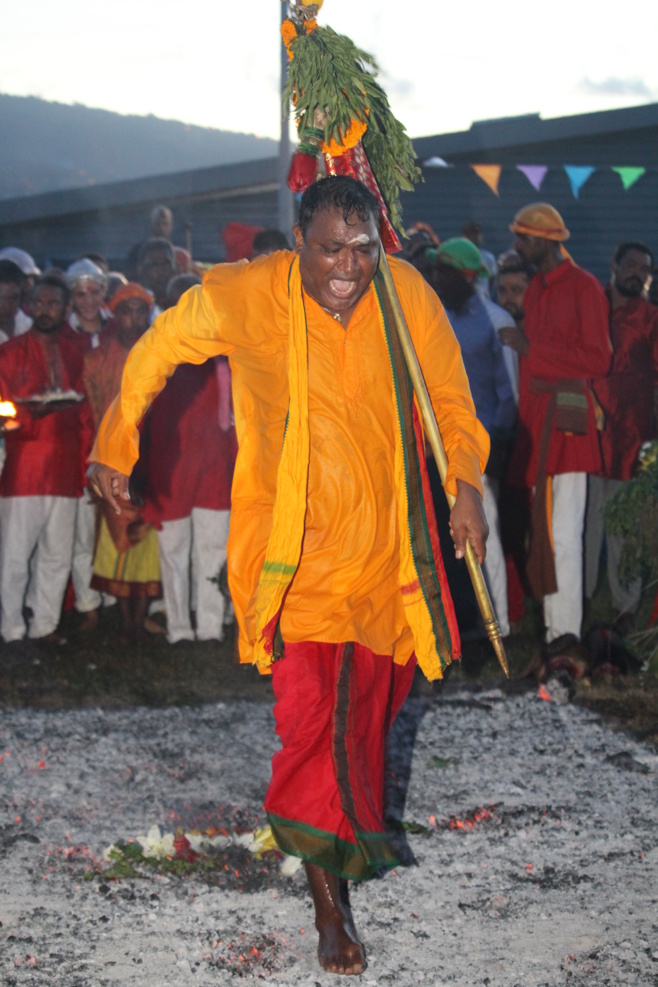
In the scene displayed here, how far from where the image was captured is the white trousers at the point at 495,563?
25.3 feet

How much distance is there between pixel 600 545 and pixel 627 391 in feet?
3.60

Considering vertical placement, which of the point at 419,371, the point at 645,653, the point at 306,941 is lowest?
the point at 306,941

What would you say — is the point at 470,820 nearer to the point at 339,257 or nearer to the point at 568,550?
the point at 339,257

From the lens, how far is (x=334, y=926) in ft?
13.0

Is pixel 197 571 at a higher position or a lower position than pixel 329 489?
lower

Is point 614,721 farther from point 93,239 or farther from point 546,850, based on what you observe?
point 93,239

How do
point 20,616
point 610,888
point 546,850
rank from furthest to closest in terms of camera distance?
point 20,616 → point 546,850 → point 610,888

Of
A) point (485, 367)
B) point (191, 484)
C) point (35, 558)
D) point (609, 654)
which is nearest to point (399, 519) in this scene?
point (609, 654)

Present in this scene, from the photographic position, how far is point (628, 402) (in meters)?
8.64

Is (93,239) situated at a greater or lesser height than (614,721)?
greater

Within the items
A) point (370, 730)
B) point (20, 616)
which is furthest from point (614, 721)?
point (20, 616)

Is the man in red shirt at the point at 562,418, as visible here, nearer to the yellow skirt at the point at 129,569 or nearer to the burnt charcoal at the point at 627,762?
the burnt charcoal at the point at 627,762

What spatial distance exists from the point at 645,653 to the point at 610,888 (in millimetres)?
3049

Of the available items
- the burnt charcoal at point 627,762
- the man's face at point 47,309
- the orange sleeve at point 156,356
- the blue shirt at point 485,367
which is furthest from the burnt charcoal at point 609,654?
the man's face at point 47,309
